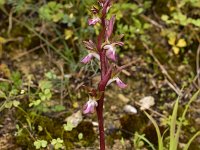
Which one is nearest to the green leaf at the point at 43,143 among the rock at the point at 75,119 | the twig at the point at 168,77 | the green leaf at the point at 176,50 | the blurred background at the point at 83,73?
the blurred background at the point at 83,73

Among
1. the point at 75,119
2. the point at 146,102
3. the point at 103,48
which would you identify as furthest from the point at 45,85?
the point at 103,48

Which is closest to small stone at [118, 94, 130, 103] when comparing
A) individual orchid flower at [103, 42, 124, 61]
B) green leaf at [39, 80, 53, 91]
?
green leaf at [39, 80, 53, 91]

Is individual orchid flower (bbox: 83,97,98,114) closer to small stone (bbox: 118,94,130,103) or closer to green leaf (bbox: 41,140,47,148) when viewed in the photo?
green leaf (bbox: 41,140,47,148)

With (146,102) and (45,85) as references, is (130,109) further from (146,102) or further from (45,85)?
(45,85)

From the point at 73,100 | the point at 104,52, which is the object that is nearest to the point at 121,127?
the point at 73,100

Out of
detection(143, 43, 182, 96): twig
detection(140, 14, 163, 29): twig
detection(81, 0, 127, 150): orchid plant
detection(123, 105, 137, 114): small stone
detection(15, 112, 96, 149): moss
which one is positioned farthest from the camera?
detection(140, 14, 163, 29): twig

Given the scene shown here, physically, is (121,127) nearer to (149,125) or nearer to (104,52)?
(149,125)

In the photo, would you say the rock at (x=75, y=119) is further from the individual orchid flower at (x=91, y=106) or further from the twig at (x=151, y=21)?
the twig at (x=151, y=21)

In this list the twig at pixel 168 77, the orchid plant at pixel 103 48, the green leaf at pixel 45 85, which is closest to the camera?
the orchid plant at pixel 103 48

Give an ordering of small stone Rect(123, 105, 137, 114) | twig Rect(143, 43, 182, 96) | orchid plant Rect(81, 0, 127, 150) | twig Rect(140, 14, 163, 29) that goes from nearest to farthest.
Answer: orchid plant Rect(81, 0, 127, 150), small stone Rect(123, 105, 137, 114), twig Rect(143, 43, 182, 96), twig Rect(140, 14, 163, 29)
